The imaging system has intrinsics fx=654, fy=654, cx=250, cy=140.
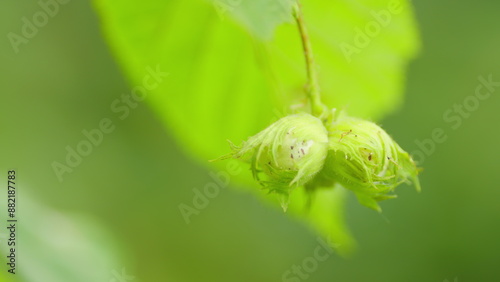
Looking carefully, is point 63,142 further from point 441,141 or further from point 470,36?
point 470,36

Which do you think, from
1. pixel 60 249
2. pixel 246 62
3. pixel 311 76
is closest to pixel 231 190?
pixel 246 62

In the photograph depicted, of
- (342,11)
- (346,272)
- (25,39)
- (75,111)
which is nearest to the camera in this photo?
(342,11)

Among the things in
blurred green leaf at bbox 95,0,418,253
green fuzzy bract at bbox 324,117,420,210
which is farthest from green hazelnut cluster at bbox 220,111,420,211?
blurred green leaf at bbox 95,0,418,253

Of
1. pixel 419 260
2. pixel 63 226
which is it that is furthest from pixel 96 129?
pixel 419 260

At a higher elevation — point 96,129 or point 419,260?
point 96,129

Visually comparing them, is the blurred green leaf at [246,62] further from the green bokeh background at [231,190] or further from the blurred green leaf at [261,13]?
the green bokeh background at [231,190]

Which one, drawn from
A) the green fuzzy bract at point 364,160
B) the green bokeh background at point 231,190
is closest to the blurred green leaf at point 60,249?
the green fuzzy bract at point 364,160
